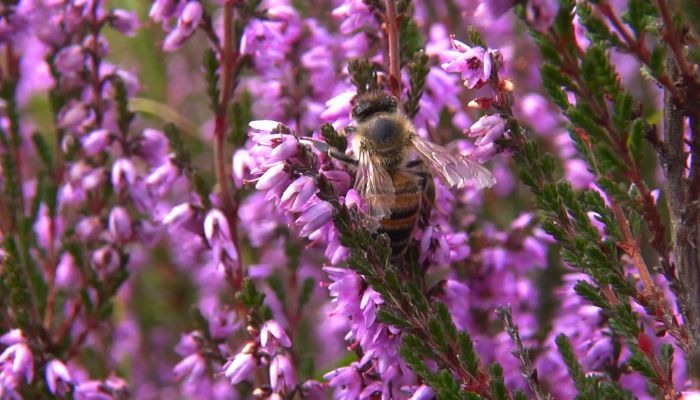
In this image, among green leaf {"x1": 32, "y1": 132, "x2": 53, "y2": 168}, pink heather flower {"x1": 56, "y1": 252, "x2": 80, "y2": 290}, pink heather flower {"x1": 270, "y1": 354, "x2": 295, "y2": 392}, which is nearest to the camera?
pink heather flower {"x1": 270, "y1": 354, "x2": 295, "y2": 392}

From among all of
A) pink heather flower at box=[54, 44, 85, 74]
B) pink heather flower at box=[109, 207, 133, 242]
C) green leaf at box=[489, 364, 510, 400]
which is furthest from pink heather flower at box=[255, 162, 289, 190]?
pink heather flower at box=[54, 44, 85, 74]

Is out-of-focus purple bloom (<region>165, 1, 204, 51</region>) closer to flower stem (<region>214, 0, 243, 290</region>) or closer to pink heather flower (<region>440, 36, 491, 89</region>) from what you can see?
flower stem (<region>214, 0, 243, 290</region>)

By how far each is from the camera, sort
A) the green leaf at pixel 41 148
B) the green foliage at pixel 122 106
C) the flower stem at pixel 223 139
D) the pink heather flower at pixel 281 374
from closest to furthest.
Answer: the pink heather flower at pixel 281 374 < the flower stem at pixel 223 139 < the green foliage at pixel 122 106 < the green leaf at pixel 41 148

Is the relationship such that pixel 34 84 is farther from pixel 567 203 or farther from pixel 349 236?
pixel 567 203

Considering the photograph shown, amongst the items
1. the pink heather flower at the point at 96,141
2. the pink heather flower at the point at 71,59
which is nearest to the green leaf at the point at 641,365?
the pink heather flower at the point at 96,141

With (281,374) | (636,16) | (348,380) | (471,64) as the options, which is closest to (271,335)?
(281,374)

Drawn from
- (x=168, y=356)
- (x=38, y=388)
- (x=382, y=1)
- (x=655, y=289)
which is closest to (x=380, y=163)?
(x=382, y=1)

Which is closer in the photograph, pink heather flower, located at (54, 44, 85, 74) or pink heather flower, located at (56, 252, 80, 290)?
pink heather flower, located at (54, 44, 85, 74)

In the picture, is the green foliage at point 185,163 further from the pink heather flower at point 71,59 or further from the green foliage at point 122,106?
the pink heather flower at point 71,59

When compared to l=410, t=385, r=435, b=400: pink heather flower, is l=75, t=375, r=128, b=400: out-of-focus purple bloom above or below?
below
